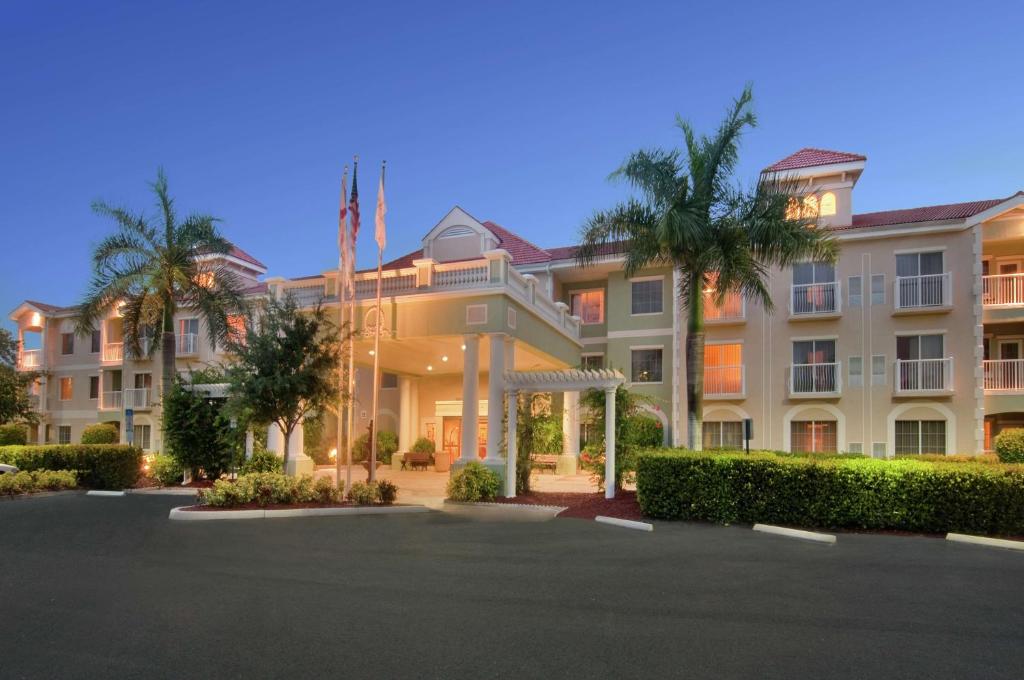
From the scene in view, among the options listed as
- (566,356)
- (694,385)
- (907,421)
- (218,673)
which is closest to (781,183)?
(694,385)

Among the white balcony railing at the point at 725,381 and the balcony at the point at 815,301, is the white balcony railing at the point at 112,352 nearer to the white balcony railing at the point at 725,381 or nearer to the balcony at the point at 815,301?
the white balcony railing at the point at 725,381

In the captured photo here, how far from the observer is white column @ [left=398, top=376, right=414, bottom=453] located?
27.9 m

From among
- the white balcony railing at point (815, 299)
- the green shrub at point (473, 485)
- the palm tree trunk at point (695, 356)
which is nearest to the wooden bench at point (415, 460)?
the green shrub at point (473, 485)

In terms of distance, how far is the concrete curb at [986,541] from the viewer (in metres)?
9.94

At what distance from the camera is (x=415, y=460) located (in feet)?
85.3

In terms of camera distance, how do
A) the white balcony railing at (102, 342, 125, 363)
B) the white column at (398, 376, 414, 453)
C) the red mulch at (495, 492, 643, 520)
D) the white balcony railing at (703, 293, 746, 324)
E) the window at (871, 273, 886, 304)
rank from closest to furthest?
the red mulch at (495, 492, 643, 520) < the window at (871, 273, 886, 304) < the white balcony railing at (703, 293, 746, 324) < the white column at (398, 376, 414, 453) < the white balcony railing at (102, 342, 125, 363)

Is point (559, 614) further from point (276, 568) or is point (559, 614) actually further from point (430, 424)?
point (430, 424)

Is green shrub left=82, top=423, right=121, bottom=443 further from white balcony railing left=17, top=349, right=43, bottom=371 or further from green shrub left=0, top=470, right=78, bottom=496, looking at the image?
green shrub left=0, top=470, right=78, bottom=496

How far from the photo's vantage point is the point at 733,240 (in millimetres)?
14617

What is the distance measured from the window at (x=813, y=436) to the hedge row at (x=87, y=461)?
878 inches

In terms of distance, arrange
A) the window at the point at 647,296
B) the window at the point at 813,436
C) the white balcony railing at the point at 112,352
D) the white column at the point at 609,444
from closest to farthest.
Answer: the white column at the point at 609,444 < the window at the point at 813,436 < the window at the point at 647,296 < the white balcony railing at the point at 112,352

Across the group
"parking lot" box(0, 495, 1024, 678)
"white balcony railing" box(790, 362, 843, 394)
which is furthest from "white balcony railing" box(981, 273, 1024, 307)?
"parking lot" box(0, 495, 1024, 678)

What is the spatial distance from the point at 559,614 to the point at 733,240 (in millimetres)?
10737

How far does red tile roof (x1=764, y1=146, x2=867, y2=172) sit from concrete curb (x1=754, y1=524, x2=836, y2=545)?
17010mm
